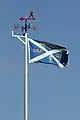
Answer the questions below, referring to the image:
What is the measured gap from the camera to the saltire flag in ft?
98.8

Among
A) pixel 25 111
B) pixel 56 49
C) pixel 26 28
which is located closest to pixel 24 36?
pixel 26 28

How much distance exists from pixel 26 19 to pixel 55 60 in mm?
3833

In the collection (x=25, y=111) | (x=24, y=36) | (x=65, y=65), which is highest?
(x=24, y=36)

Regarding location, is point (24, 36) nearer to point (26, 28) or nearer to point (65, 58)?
point (26, 28)

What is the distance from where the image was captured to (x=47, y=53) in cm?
3066

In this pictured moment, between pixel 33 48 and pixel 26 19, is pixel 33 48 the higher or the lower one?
the lower one

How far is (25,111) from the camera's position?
27.9 m

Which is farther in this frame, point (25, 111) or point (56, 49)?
point (56, 49)

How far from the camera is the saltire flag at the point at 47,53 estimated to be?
98.8 ft

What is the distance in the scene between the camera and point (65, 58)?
31031mm

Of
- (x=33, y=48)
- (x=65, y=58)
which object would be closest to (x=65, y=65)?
(x=65, y=58)

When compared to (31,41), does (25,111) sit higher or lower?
lower

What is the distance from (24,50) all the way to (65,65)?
12.0ft

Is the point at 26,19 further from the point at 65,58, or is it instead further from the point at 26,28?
the point at 65,58
